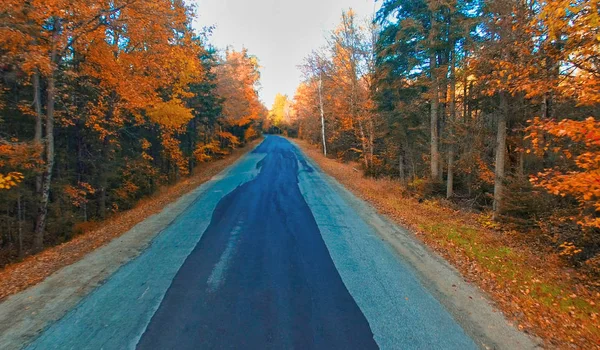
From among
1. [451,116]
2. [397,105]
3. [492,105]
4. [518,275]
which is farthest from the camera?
[397,105]

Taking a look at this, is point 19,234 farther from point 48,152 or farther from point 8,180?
point 8,180

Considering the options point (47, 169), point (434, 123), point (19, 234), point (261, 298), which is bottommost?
point (19, 234)

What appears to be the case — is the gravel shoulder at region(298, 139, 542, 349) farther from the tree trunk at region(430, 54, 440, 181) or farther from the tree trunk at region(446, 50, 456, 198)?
the tree trunk at region(430, 54, 440, 181)

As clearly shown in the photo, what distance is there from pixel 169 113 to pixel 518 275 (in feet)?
49.3

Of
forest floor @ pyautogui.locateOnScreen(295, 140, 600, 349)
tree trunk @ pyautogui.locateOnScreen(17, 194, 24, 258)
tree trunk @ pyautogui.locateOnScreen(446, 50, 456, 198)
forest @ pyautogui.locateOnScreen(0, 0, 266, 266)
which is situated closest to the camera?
forest floor @ pyautogui.locateOnScreen(295, 140, 600, 349)

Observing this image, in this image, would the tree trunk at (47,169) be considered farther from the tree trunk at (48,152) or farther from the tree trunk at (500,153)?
the tree trunk at (500,153)

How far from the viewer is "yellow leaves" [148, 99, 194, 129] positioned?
14.7 meters

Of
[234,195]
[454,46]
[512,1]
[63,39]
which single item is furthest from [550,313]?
[63,39]

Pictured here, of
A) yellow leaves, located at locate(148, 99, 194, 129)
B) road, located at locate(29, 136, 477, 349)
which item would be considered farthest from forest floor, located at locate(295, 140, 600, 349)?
yellow leaves, located at locate(148, 99, 194, 129)

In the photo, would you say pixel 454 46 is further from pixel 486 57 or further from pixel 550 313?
pixel 550 313

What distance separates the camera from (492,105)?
8.85 meters

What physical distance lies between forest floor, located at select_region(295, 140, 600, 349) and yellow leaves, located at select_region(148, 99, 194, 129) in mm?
11312

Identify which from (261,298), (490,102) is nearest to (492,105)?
(490,102)

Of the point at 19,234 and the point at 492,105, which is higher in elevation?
the point at 492,105
